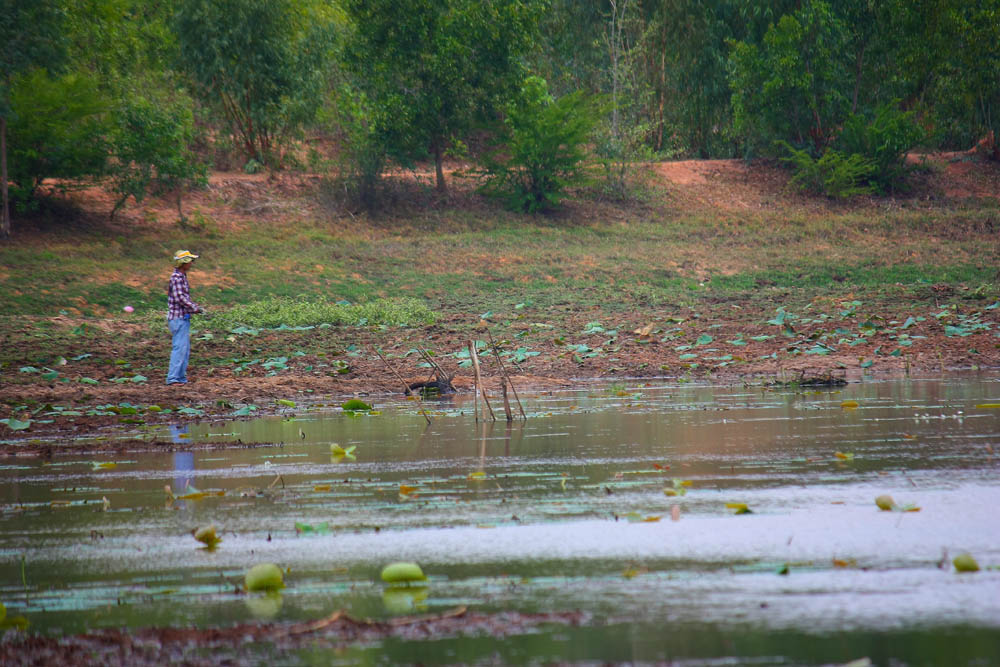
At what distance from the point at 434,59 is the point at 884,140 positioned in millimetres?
15890

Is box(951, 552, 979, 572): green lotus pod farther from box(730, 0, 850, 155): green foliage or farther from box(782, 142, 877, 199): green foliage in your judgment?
box(730, 0, 850, 155): green foliage

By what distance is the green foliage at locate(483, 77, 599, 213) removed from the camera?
33531mm

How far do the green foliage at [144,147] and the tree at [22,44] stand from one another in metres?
2.39

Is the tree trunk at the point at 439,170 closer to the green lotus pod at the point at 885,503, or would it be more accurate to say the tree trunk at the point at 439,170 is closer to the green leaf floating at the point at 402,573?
the green lotus pod at the point at 885,503

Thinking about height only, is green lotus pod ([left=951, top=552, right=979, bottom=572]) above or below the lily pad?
above

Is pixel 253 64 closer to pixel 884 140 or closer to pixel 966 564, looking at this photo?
pixel 884 140

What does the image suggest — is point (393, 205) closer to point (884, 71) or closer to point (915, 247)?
point (915, 247)

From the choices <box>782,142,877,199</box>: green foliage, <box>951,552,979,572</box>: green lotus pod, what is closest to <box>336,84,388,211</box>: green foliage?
<box>782,142,877,199</box>: green foliage

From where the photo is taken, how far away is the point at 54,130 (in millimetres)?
25625

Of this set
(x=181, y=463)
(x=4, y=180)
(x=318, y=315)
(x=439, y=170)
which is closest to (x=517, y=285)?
(x=318, y=315)

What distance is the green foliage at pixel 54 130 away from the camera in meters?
25.6

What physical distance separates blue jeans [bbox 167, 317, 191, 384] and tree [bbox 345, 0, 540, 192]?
747 inches

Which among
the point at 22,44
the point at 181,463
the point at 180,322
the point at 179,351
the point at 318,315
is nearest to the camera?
the point at 181,463

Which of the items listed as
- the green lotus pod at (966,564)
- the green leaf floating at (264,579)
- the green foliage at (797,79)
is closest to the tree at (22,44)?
the green leaf floating at (264,579)
